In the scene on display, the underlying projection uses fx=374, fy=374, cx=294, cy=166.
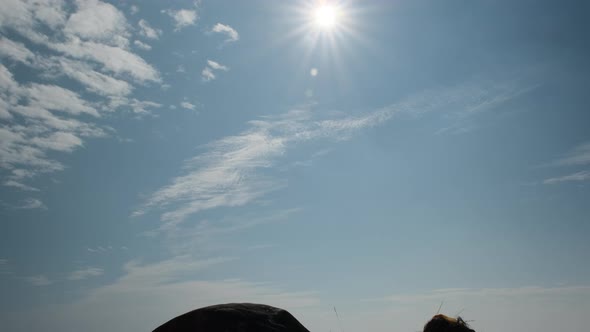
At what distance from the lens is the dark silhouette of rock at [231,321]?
27.6 ft

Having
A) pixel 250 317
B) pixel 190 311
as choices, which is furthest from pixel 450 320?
pixel 190 311

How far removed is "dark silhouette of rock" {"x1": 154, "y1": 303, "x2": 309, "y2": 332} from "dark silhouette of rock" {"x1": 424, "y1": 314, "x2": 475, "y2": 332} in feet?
11.0

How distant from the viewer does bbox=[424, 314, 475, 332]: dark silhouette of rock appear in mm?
7551

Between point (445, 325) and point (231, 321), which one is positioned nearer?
point (445, 325)

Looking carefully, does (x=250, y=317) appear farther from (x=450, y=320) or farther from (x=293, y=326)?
(x=450, y=320)

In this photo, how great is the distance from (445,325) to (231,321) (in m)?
4.62

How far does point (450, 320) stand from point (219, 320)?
4993mm

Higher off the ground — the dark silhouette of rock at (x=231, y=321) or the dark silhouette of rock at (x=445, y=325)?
the dark silhouette of rock at (x=231, y=321)

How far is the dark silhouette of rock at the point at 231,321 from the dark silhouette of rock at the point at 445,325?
335 cm

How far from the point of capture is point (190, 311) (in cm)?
898

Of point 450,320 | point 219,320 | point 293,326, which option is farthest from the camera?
point 293,326

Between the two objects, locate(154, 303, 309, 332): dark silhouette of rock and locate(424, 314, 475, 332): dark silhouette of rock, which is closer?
locate(424, 314, 475, 332): dark silhouette of rock

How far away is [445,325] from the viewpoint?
7.61m

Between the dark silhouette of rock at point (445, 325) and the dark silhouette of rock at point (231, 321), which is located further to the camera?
the dark silhouette of rock at point (231, 321)
